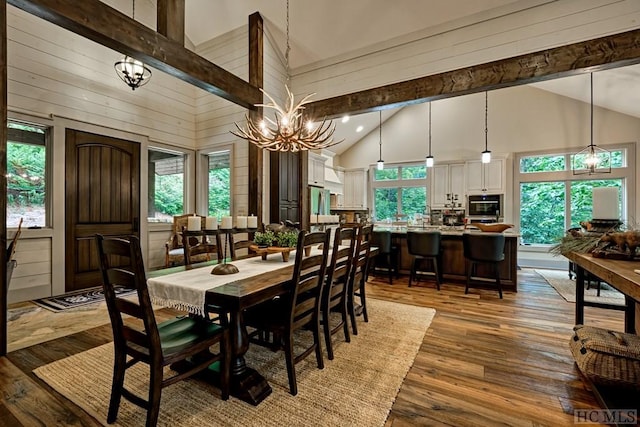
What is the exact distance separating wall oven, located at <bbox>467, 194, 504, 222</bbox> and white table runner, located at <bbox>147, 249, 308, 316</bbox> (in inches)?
245

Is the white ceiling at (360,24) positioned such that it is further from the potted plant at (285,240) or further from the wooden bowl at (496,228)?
the potted plant at (285,240)

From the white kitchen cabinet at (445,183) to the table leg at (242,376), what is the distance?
6.67 metres

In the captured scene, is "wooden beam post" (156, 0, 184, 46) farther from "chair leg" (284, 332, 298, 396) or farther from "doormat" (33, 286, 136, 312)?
"chair leg" (284, 332, 298, 396)

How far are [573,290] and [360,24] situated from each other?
5.12m

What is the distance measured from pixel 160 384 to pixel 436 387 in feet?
5.60

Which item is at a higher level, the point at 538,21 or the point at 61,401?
the point at 538,21

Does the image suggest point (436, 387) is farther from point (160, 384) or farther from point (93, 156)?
point (93, 156)

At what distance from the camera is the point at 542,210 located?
22.2 feet

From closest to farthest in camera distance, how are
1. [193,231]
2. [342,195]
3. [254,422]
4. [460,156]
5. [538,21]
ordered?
[254,422] < [193,231] < [538,21] < [460,156] < [342,195]

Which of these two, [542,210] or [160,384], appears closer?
[160,384]

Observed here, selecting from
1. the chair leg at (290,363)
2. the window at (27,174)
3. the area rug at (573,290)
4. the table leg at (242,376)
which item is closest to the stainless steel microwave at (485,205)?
the area rug at (573,290)

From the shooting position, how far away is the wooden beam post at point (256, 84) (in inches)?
187

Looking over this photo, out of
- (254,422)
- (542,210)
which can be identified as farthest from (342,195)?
(254,422)

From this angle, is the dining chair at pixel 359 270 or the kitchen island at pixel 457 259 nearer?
the dining chair at pixel 359 270
